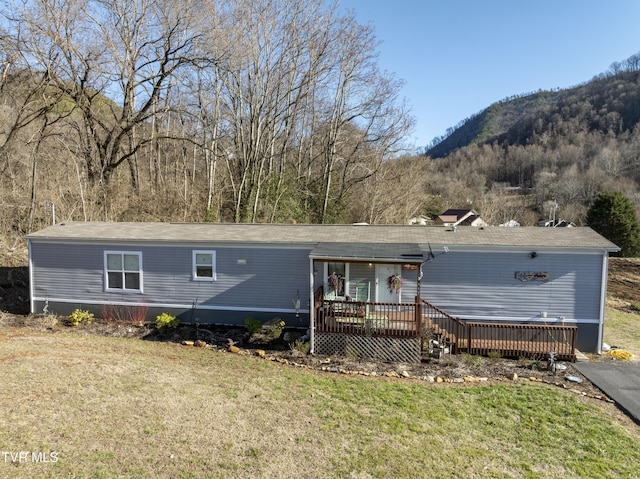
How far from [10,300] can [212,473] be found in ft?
43.3

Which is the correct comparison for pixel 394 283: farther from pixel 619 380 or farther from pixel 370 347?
pixel 619 380

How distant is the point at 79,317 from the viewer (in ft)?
40.0

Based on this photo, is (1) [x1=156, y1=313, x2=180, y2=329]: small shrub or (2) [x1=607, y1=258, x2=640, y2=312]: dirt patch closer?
(1) [x1=156, y1=313, x2=180, y2=329]: small shrub

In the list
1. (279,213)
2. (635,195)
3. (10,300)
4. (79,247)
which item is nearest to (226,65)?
(279,213)

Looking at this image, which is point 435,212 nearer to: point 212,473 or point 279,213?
point 279,213

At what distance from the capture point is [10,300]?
45.9 feet

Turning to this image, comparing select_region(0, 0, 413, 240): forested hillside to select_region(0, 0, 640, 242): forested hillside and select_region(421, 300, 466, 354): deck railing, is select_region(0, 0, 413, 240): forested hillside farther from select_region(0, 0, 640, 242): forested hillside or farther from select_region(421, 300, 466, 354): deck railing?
select_region(421, 300, 466, 354): deck railing

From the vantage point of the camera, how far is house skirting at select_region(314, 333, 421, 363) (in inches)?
397

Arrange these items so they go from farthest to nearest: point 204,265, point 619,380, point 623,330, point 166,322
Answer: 1. point 623,330
2. point 204,265
3. point 166,322
4. point 619,380

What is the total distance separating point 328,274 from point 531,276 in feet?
19.1

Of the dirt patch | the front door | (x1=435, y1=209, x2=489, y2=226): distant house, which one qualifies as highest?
(x1=435, y1=209, x2=489, y2=226): distant house

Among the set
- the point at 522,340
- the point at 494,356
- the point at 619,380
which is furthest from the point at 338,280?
the point at 619,380

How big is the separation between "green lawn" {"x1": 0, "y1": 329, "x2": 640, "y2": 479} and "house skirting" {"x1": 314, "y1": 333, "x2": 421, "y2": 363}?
4.72ft

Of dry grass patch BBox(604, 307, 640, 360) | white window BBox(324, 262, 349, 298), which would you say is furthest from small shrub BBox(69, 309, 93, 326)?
dry grass patch BBox(604, 307, 640, 360)
